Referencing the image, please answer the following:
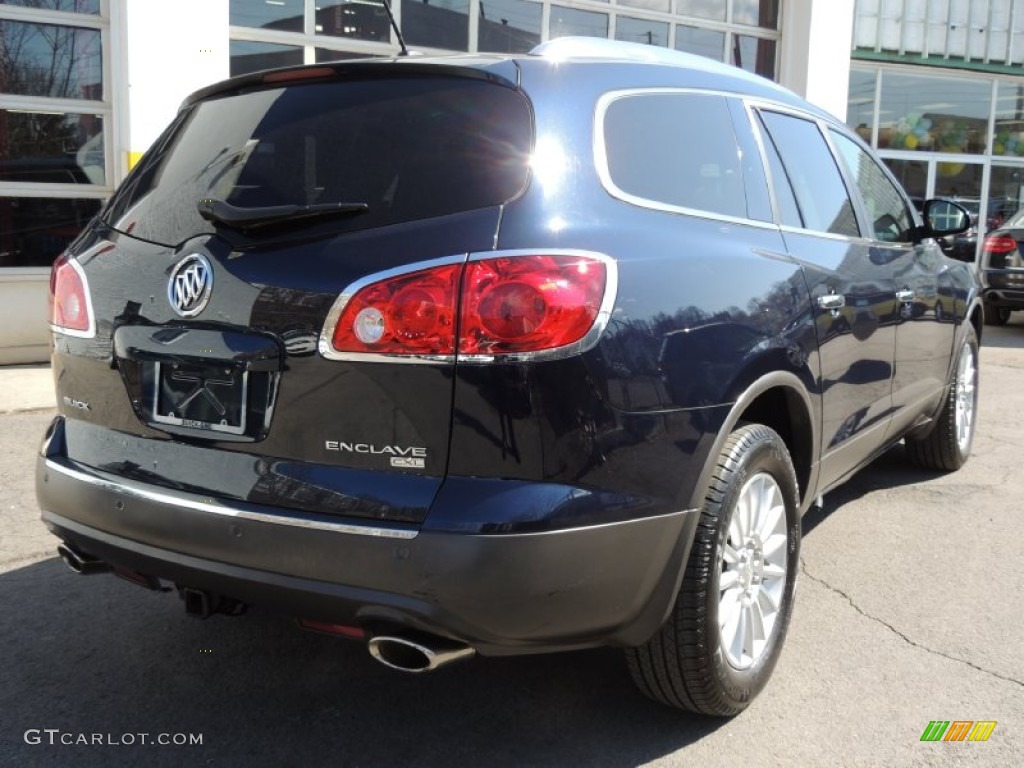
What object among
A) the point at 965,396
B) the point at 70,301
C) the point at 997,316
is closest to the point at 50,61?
the point at 70,301

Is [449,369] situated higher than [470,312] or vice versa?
[470,312]

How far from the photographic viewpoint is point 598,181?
2.41 metres

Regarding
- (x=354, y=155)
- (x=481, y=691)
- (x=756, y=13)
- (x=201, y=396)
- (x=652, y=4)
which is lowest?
(x=481, y=691)

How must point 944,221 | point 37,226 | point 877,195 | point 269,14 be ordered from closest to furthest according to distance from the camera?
point 877,195
point 944,221
point 37,226
point 269,14

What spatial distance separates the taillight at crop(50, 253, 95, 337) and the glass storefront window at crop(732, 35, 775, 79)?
35.1 ft

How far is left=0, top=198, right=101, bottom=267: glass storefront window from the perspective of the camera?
26.2ft

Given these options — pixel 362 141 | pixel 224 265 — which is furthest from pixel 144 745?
pixel 362 141

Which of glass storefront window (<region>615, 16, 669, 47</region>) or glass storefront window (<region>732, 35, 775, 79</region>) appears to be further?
glass storefront window (<region>732, 35, 775, 79</region>)

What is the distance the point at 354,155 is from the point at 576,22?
8978 millimetres

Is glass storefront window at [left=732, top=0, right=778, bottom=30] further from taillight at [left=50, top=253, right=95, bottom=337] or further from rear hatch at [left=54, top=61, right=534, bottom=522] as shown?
taillight at [left=50, top=253, right=95, bottom=337]

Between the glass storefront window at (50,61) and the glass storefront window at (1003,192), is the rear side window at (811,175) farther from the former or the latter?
the glass storefront window at (1003,192)

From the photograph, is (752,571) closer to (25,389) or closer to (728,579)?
(728,579)

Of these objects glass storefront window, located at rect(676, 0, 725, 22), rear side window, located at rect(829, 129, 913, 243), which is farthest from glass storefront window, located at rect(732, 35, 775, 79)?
rear side window, located at rect(829, 129, 913, 243)

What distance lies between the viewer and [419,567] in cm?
208
